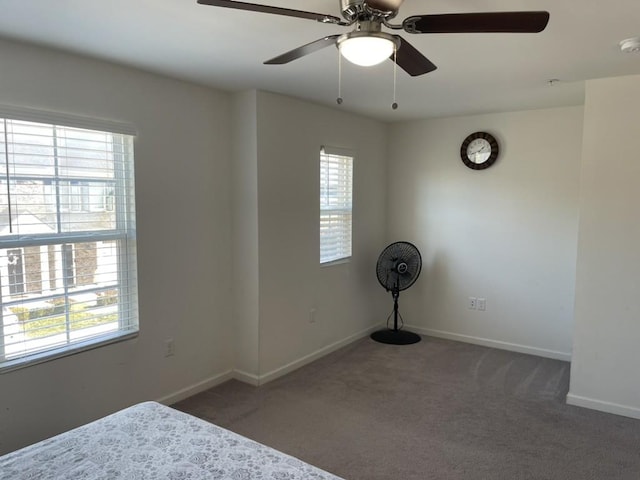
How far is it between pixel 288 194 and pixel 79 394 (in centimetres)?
204

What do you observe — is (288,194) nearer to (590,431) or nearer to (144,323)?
(144,323)

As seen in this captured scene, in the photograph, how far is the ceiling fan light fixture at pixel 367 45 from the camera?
147cm

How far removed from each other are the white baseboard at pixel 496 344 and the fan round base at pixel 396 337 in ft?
0.51

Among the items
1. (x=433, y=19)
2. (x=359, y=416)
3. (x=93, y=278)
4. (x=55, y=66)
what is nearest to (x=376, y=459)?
(x=359, y=416)

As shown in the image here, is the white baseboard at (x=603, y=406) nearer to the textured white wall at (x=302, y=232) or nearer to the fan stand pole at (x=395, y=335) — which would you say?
the fan stand pole at (x=395, y=335)

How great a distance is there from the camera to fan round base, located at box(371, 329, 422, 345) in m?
4.61

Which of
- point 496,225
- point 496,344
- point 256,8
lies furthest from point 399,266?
point 256,8

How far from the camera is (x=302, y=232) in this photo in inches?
152

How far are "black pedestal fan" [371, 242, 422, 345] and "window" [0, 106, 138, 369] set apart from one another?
261cm

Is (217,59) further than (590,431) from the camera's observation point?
No

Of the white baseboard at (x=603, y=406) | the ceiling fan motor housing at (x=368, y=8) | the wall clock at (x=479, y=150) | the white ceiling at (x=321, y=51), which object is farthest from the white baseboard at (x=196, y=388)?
the wall clock at (x=479, y=150)

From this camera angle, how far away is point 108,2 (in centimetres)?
186

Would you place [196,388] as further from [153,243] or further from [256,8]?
[256,8]

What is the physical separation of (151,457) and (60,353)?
1.33 m
